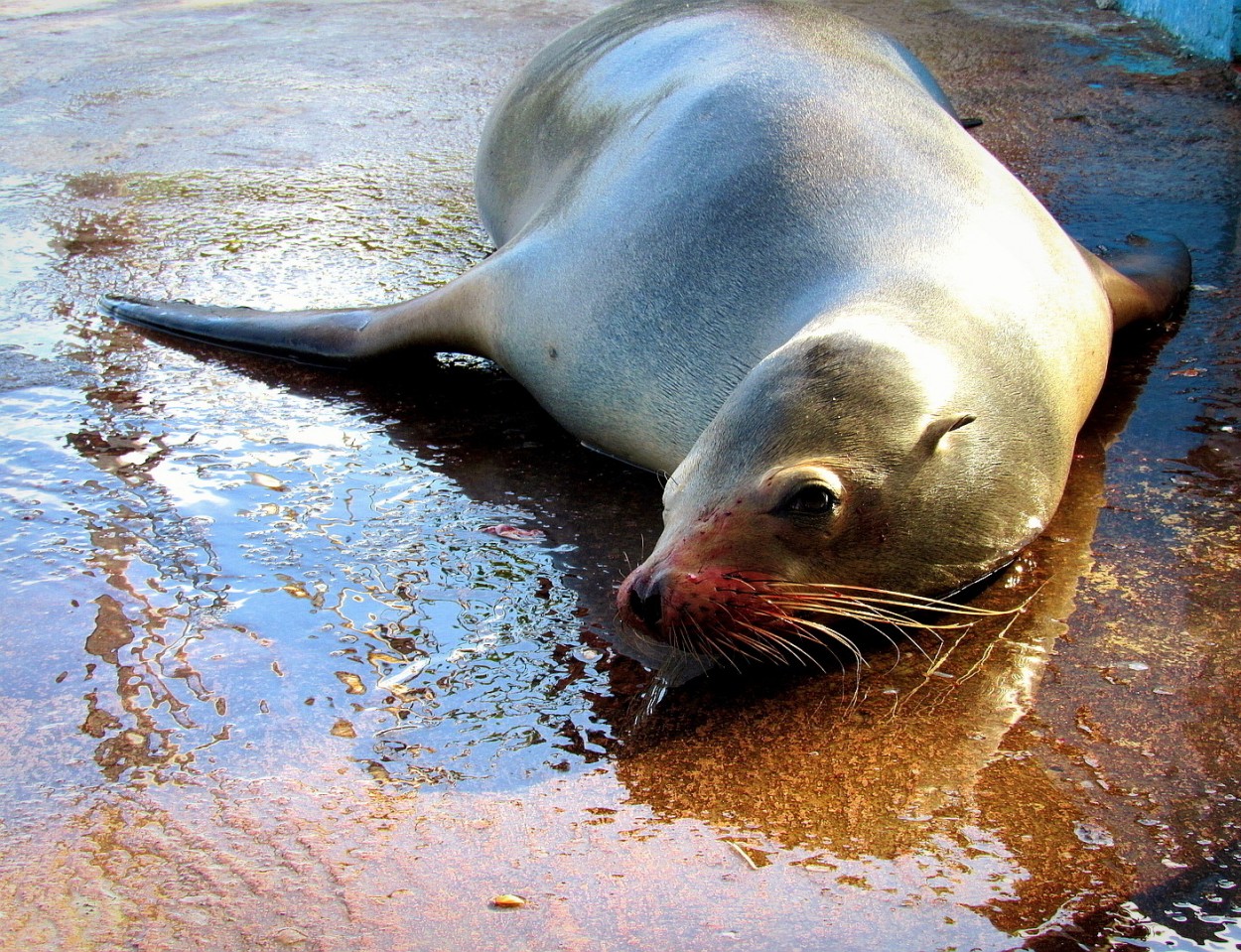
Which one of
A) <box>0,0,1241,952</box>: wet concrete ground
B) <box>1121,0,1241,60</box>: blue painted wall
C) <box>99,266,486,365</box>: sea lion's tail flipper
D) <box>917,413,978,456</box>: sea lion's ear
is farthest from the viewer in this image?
<box>1121,0,1241,60</box>: blue painted wall

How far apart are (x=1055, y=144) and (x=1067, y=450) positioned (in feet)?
10.7

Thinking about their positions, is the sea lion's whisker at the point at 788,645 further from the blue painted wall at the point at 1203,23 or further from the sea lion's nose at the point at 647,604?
the blue painted wall at the point at 1203,23

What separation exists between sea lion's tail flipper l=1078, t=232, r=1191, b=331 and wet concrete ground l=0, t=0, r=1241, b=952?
0.31 feet

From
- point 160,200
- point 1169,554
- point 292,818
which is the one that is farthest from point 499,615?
point 160,200

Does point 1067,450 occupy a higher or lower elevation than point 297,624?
higher

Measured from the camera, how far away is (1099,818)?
76.1 inches

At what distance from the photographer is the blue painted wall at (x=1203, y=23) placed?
6.50 m

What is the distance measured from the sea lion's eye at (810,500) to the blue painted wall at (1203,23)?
5.25 meters

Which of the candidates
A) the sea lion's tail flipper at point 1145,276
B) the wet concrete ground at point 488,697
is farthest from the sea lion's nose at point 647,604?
the sea lion's tail flipper at point 1145,276

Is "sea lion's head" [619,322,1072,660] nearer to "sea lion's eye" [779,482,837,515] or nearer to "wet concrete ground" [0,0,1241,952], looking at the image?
"sea lion's eye" [779,482,837,515]

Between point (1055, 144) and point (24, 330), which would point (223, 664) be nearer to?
point (24, 330)

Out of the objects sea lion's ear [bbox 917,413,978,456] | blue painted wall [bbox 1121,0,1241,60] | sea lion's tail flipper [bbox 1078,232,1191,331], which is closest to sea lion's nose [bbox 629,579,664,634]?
sea lion's ear [bbox 917,413,978,456]

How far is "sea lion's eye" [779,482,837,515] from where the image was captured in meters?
2.26

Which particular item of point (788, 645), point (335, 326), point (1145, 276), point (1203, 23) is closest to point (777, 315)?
point (788, 645)
